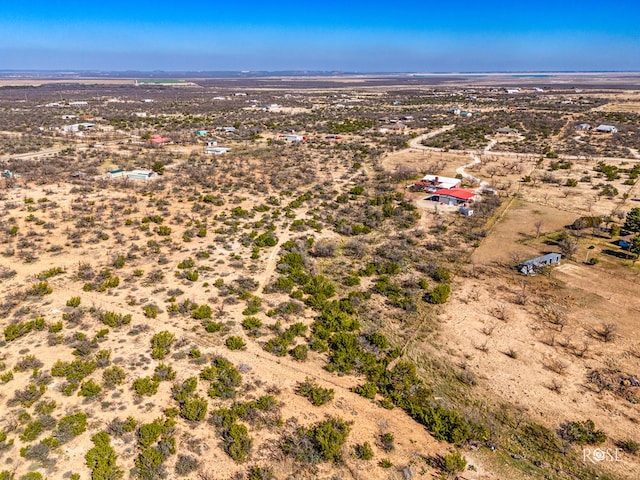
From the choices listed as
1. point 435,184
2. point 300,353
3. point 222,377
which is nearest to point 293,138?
point 435,184

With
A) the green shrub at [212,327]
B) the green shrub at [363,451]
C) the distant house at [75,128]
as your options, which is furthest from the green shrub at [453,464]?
the distant house at [75,128]

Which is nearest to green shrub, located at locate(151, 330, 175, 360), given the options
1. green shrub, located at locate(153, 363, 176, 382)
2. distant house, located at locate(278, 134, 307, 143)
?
green shrub, located at locate(153, 363, 176, 382)

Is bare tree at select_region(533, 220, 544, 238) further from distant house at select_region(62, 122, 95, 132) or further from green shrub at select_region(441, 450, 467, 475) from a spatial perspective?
distant house at select_region(62, 122, 95, 132)

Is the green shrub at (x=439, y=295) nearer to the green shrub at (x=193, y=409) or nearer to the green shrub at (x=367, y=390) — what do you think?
the green shrub at (x=367, y=390)

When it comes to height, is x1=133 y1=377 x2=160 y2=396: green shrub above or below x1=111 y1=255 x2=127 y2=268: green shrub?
below

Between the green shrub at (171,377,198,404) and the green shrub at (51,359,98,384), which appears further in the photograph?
the green shrub at (51,359,98,384)

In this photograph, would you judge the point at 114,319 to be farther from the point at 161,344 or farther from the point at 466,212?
the point at 466,212

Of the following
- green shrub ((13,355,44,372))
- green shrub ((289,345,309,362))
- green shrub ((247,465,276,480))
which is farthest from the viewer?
green shrub ((289,345,309,362))
